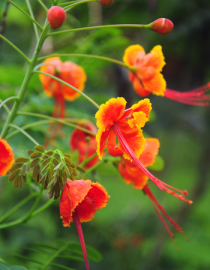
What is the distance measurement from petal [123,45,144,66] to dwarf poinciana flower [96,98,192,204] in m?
0.40

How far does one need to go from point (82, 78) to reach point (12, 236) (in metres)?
2.12

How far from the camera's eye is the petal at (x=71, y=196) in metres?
0.95

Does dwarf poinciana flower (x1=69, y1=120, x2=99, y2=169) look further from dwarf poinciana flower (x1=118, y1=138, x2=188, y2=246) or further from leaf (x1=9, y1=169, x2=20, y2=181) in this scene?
leaf (x1=9, y1=169, x2=20, y2=181)

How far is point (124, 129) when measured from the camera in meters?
1.08

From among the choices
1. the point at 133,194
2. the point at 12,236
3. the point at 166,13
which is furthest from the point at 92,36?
the point at 133,194

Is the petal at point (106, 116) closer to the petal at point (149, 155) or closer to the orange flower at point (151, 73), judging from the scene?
the petal at point (149, 155)

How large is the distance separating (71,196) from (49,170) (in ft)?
0.29

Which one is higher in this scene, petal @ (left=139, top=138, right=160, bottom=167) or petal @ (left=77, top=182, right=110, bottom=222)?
petal @ (left=139, top=138, right=160, bottom=167)

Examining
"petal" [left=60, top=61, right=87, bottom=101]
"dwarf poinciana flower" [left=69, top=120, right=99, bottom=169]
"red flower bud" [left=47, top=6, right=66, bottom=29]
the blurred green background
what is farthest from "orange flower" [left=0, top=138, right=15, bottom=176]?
the blurred green background

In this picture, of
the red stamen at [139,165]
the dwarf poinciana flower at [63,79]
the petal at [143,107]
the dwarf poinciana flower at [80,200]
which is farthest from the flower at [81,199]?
the dwarf poinciana flower at [63,79]

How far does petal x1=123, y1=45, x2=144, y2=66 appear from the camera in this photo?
1.40 metres

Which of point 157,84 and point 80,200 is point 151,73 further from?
point 80,200

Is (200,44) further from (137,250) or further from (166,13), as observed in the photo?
(137,250)

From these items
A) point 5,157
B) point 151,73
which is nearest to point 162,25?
point 151,73
